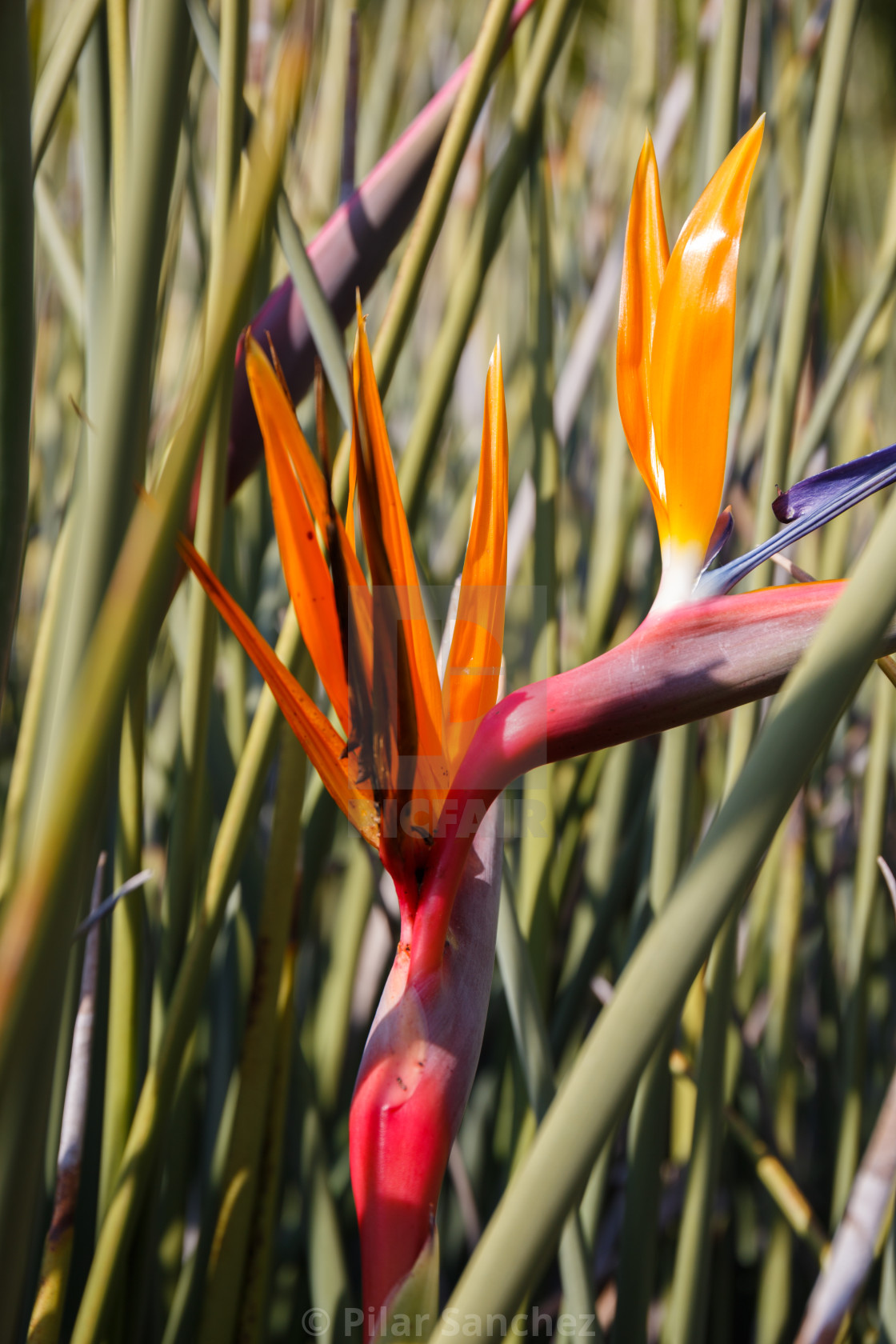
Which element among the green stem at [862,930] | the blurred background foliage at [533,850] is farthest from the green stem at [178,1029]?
the green stem at [862,930]

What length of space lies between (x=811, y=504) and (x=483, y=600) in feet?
0.30

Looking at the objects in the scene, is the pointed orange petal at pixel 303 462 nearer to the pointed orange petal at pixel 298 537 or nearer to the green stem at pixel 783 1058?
the pointed orange petal at pixel 298 537

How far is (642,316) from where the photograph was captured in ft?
0.81

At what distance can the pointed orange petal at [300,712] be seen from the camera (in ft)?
0.65

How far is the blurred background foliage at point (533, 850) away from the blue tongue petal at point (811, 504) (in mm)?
112

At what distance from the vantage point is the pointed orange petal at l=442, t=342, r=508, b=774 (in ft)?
0.74

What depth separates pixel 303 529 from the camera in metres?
0.22

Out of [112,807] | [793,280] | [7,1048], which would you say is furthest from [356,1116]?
[793,280]

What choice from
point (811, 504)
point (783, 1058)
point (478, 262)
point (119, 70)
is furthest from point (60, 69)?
point (783, 1058)

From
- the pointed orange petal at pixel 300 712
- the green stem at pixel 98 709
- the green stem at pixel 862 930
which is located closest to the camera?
the green stem at pixel 98 709

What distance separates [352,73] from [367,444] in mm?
223

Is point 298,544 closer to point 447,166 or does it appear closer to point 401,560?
point 401,560

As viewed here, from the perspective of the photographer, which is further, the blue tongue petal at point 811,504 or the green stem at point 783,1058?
the green stem at point 783,1058

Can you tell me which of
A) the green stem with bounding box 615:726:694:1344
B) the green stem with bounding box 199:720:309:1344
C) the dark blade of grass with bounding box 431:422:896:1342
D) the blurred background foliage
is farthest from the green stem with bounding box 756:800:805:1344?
the dark blade of grass with bounding box 431:422:896:1342
